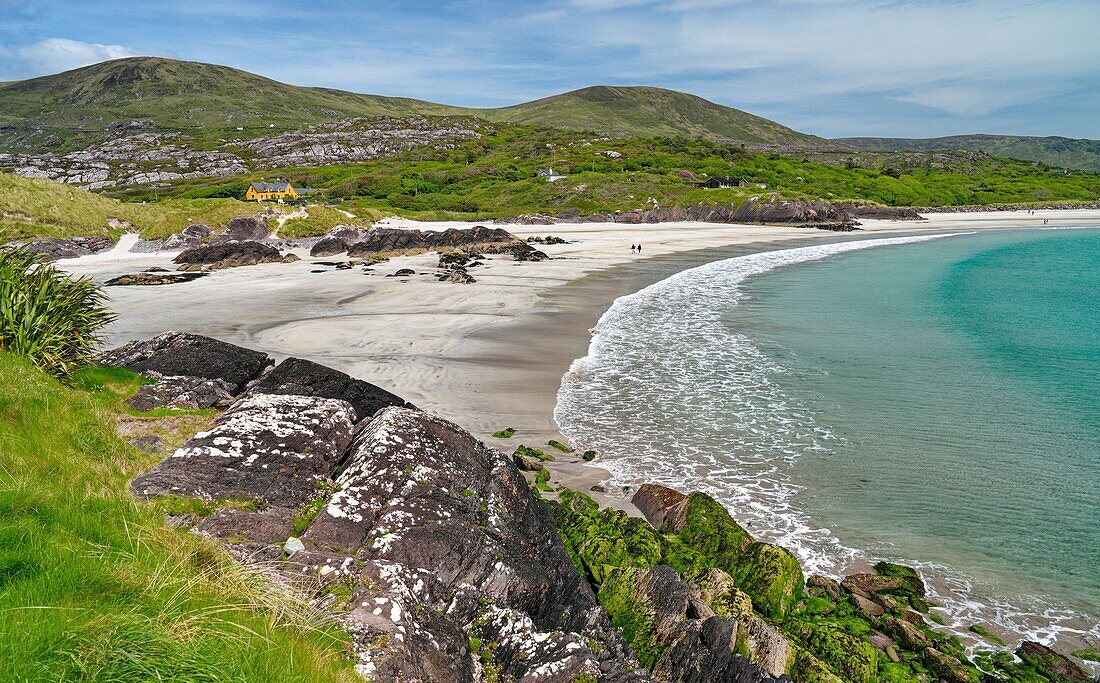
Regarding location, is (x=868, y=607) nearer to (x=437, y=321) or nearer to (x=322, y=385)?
(x=322, y=385)

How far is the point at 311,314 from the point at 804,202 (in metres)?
81.8

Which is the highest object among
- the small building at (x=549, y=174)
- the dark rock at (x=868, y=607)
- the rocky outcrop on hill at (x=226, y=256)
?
the small building at (x=549, y=174)

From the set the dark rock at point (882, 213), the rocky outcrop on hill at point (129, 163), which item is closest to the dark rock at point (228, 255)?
the dark rock at point (882, 213)

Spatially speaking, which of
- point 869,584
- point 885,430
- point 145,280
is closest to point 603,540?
point 869,584

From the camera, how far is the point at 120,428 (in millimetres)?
7477

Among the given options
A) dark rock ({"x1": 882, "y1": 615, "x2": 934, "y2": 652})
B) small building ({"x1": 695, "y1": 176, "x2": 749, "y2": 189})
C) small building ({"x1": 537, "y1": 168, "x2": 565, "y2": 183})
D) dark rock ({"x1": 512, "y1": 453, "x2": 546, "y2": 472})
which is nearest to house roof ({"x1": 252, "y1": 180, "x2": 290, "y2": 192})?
small building ({"x1": 537, "y1": 168, "x2": 565, "y2": 183})

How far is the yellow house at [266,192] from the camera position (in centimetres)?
8351

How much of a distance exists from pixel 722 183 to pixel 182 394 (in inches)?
4231

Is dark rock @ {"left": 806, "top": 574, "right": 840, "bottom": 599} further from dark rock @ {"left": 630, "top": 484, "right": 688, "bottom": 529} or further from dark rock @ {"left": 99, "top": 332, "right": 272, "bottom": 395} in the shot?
dark rock @ {"left": 99, "top": 332, "right": 272, "bottom": 395}

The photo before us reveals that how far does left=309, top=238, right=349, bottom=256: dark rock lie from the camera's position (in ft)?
151

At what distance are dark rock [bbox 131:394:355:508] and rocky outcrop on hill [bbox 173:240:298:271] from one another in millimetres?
35527

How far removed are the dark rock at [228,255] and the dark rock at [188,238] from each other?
405 centimetres

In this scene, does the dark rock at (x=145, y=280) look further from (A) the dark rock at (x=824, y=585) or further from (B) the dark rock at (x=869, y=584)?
(B) the dark rock at (x=869, y=584)

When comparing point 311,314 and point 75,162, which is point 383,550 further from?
point 75,162
